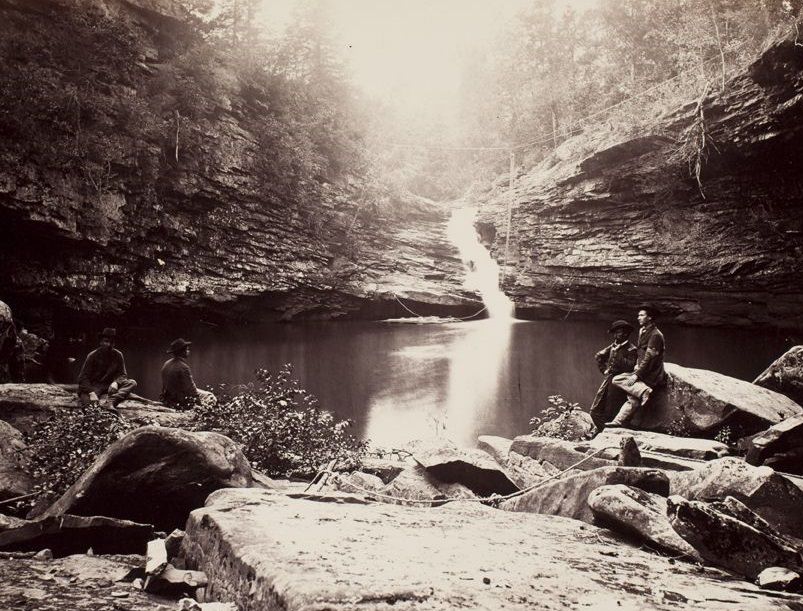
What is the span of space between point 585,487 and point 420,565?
230 cm

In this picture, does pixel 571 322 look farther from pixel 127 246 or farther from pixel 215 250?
pixel 127 246

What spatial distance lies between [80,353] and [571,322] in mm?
14586

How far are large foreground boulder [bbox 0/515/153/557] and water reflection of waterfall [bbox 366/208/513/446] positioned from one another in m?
8.67

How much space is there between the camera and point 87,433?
5816mm

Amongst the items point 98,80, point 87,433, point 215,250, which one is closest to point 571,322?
point 215,250

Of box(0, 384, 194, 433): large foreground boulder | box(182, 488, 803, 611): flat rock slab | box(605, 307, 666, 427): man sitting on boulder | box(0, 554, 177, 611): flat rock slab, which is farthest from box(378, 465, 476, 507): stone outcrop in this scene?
box(605, 307, 666, 427): man sitting on boulder

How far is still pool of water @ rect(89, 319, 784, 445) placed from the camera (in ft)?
43.7

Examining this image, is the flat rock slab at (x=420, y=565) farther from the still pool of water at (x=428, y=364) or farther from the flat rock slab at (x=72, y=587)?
the still pool of water at (x=428, y=364)

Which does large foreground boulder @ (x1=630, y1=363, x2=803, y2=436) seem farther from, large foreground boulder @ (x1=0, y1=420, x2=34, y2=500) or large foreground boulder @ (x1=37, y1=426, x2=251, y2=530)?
large foreground boulder @ (x1=0, y1=420, x2=34, y2=500)

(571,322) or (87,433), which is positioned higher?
(571,322)

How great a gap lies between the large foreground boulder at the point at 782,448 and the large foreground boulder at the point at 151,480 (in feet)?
19.1

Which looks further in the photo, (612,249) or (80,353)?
(612,249)

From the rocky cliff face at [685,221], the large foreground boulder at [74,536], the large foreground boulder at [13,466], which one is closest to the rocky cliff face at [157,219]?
the rocky cliff face at [685,221]

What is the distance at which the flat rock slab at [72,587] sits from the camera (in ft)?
8.93
